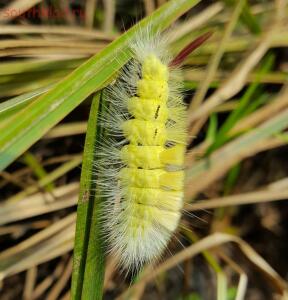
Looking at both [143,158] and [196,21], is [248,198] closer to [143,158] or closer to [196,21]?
[143,158]

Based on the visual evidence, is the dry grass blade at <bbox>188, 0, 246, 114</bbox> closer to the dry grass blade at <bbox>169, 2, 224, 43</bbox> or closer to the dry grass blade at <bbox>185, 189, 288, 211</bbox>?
the dry grass blade at <bbox>169, 2, 224, 43</bbox>

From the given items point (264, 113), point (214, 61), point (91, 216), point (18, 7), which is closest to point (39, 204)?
point (91, 216)

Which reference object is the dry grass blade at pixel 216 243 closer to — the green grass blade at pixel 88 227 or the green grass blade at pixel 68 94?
the green grass blade at pixel 88 227

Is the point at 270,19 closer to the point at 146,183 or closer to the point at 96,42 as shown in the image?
the point at 96,42

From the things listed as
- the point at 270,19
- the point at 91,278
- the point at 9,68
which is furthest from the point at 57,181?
the point at 270,19

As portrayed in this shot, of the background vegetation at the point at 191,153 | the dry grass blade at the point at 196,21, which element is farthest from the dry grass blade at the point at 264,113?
the dry grass blade at the point at 196,21

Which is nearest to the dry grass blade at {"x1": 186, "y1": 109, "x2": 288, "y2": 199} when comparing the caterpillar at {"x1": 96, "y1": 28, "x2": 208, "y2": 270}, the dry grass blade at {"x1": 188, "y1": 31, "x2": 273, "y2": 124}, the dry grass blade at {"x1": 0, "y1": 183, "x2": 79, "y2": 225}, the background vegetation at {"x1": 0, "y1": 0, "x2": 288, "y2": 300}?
the background vegetation at {"x1": 0, "y1": 0, "x2": 288, "y2": 300}
